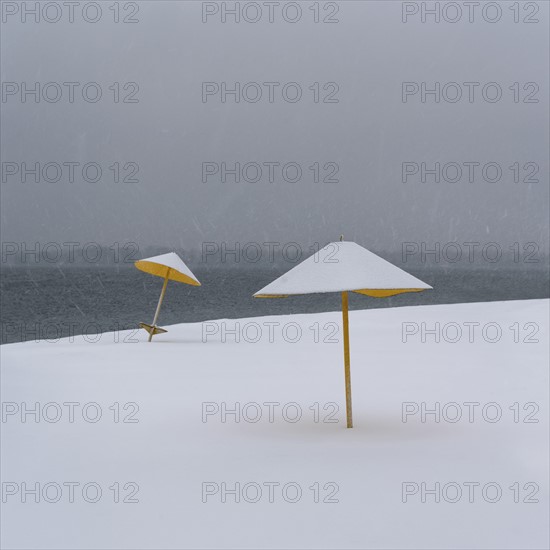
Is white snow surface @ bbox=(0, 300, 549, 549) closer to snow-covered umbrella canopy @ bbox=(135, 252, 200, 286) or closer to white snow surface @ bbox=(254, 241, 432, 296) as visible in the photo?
white snow surface @ bbox=(254, 241, 432, 296)

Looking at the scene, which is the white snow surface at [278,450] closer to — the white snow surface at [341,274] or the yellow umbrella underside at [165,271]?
the white snow surface at [341,274]

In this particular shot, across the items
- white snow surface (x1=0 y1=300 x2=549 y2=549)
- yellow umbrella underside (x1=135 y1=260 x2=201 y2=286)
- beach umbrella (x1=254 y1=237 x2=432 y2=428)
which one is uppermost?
yellow umbrella underside (x1=135 y1=260 x2=201 y2=286)

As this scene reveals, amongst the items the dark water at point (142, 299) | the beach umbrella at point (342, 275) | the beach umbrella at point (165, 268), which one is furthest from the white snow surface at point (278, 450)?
the dark water at point (142, 299)

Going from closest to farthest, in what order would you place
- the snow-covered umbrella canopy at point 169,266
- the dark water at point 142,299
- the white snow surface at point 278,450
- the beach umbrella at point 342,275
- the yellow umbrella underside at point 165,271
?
the white snow surface at point 278,450
the beach umbrella at point 342,275
the snow-covered umbrella canopy at point 169,266
the yellow umbrella underside at point 165,271
the dark water at point 142,299

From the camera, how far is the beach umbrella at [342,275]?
7.67 meters

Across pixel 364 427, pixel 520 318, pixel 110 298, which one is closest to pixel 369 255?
pixel 364 427

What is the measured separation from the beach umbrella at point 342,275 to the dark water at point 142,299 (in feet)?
158

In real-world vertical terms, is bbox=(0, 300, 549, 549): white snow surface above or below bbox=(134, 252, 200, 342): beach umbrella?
below

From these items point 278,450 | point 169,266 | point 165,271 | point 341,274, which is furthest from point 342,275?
point 165,271

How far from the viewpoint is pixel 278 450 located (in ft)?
24.8

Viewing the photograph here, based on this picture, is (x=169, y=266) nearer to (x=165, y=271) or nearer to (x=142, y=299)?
(x=165, y=271)

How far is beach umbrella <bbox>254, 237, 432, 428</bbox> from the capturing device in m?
7.67

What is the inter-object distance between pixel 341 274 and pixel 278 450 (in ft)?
5.18

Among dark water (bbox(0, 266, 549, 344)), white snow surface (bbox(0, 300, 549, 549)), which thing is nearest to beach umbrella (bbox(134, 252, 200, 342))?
white snow surface (bbox(0, 300, 549, 549))
